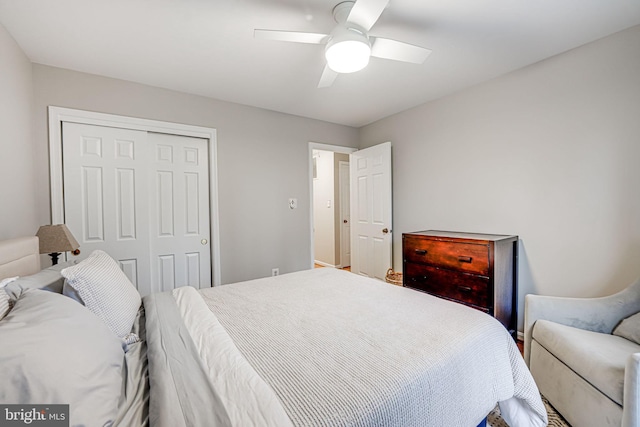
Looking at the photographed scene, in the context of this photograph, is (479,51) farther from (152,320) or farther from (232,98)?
(152,320)

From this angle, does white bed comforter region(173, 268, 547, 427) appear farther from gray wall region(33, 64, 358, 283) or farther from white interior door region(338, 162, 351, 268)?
white interior door region(338, 162, 351, 268)

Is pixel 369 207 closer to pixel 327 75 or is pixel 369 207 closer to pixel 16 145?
pixel 327 75

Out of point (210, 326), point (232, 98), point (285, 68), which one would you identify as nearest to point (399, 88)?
point (285, 68)

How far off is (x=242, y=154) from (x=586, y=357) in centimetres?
327

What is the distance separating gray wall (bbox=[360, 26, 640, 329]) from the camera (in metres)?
1.95

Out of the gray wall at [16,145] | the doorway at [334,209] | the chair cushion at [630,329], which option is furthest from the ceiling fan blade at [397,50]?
the doorway at [334,209]

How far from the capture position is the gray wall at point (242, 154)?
2352mm

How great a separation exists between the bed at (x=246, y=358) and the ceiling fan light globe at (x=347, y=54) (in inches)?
56.7

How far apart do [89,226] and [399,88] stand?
3.25 metres

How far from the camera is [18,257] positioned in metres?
1.43

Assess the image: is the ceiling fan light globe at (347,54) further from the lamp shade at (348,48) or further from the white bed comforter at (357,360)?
the white bed comforter at (357,360)

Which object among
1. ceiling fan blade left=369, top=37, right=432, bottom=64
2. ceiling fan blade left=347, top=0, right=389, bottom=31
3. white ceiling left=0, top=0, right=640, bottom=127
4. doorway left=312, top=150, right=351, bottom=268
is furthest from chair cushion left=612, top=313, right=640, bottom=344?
doorway left=312, top=150, right=351, bottom=268


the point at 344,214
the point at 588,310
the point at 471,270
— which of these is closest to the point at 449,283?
the point at 471,270

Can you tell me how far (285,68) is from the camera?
Answer: 2371 mm
